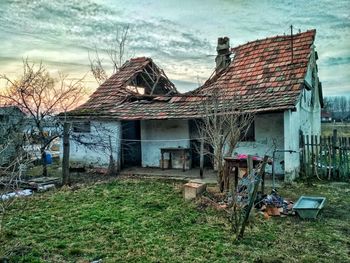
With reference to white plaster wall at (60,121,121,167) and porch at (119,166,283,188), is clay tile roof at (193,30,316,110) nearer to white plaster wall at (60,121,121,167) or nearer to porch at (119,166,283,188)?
porch at (119,166,283,188)

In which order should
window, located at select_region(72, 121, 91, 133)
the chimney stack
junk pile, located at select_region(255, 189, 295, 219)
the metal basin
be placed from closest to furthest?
the metal basin
junk pile, located at select_region(255, 189, 295, 219)
window, located at select_region(72, 121, 91, 133)
the chimney stack

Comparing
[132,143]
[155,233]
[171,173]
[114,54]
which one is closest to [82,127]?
[132,143]

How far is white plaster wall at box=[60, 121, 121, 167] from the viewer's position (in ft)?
50.3

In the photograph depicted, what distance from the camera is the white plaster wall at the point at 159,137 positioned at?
15.5 m

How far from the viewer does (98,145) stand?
607 inches

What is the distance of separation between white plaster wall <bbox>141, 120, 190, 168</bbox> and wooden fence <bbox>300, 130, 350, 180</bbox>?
5200mm

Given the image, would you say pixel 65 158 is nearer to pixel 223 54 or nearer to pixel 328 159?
pixel 328 159

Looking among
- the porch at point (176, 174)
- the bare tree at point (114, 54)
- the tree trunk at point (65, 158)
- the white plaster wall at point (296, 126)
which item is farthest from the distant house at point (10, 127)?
the bare tree at point (114, 54)

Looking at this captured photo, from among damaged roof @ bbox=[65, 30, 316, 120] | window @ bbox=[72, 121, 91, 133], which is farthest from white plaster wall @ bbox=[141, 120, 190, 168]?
window @ bbox=[72, 121, 91, 133]

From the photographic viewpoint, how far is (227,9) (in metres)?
14.9

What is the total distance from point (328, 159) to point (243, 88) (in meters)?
4.58

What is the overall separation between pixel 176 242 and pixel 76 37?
518 inches

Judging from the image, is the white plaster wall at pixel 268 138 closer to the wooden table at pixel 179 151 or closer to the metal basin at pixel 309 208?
the wooden table at pixel 179 151

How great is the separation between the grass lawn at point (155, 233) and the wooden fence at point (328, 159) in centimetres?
225
